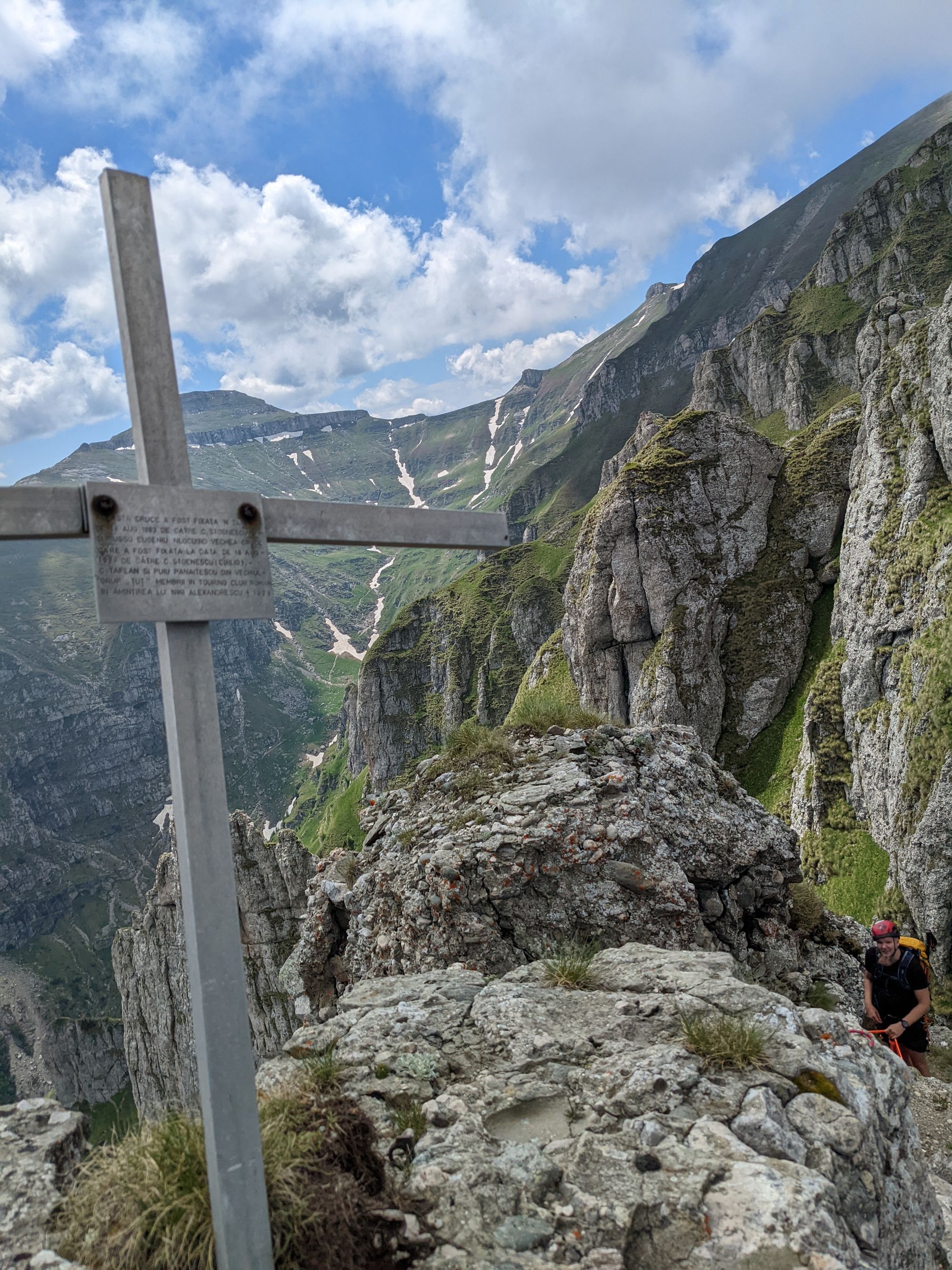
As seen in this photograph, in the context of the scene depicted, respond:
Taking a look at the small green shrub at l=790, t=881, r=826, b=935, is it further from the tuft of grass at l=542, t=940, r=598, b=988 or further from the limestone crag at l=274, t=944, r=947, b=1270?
the tuft of grass at l=542, t=940, r=598, b=988

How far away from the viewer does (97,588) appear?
3826 mm

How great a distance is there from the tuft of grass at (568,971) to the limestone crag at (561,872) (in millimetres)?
1112

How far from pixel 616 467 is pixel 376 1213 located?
521ft

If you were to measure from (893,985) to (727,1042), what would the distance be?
21.4ft

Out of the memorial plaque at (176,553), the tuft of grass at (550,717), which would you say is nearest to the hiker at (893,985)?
the tuft of grass at (550,717)

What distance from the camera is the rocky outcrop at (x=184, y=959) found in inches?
1538

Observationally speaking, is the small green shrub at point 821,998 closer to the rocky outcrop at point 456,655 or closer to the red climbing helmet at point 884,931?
the red climbing helmet at point 884,931

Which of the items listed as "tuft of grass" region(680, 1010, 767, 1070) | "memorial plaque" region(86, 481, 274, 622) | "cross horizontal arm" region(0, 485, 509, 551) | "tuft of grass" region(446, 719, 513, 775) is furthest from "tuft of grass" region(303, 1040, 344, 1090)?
"tuft of grass" region(446, 719, 513, 775)

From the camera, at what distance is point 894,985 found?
389 inches

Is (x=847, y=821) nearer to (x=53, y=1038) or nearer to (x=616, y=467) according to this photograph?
(x=616, y=467)

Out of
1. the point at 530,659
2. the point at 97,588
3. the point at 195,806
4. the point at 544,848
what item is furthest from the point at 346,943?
the point at 530,659

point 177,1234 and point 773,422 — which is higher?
point 773,422

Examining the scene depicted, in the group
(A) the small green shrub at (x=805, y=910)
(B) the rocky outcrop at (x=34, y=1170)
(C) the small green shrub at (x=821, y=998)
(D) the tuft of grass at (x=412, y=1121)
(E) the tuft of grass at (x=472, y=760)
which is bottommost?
(C) the small green shrub at (x=821, y=998)

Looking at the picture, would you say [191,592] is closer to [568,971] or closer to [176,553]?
[176,553]
